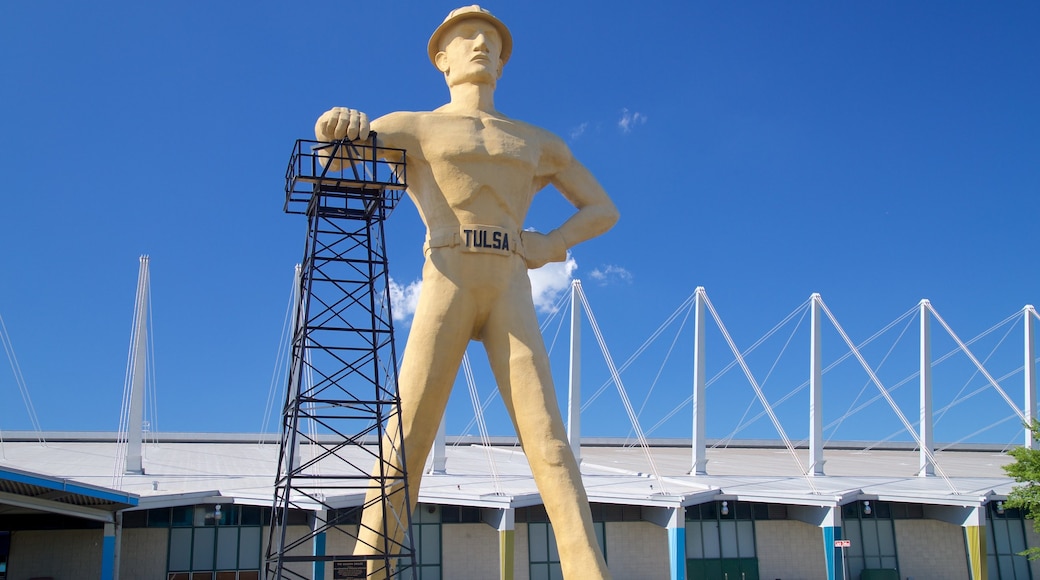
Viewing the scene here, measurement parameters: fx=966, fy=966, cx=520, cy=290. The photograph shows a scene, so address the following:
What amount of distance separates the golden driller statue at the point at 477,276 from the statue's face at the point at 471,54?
0.02 m

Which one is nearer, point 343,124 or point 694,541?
point 343,124

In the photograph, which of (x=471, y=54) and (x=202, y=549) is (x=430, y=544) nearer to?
(x=202, y=549)

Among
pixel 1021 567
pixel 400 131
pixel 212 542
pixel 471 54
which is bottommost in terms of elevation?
pixel 1021 567

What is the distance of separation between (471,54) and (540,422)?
13.8 feet

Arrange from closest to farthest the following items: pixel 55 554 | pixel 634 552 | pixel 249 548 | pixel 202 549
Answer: pixel 55 554 → pixel 202 549 → pixel 249 548 → pixel 634 552

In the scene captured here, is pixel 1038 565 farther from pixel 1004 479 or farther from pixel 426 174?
pixel 426 174

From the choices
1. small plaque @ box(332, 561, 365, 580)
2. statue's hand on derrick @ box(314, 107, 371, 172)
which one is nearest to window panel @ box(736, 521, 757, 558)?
small plaque @ box(332, 561, 365, 580)

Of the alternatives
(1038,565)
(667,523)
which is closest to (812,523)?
(667,523)

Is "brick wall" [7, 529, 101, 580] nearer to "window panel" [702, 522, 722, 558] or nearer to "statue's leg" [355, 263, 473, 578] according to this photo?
"statue's leg" [355, 263, 473, 578]

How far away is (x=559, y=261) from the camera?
11.1 metres

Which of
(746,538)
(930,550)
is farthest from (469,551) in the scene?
(930,550)

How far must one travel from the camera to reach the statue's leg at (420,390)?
32.7ft

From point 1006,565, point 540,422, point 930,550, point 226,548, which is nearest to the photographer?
point 540,422

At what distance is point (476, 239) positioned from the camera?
1012cm
